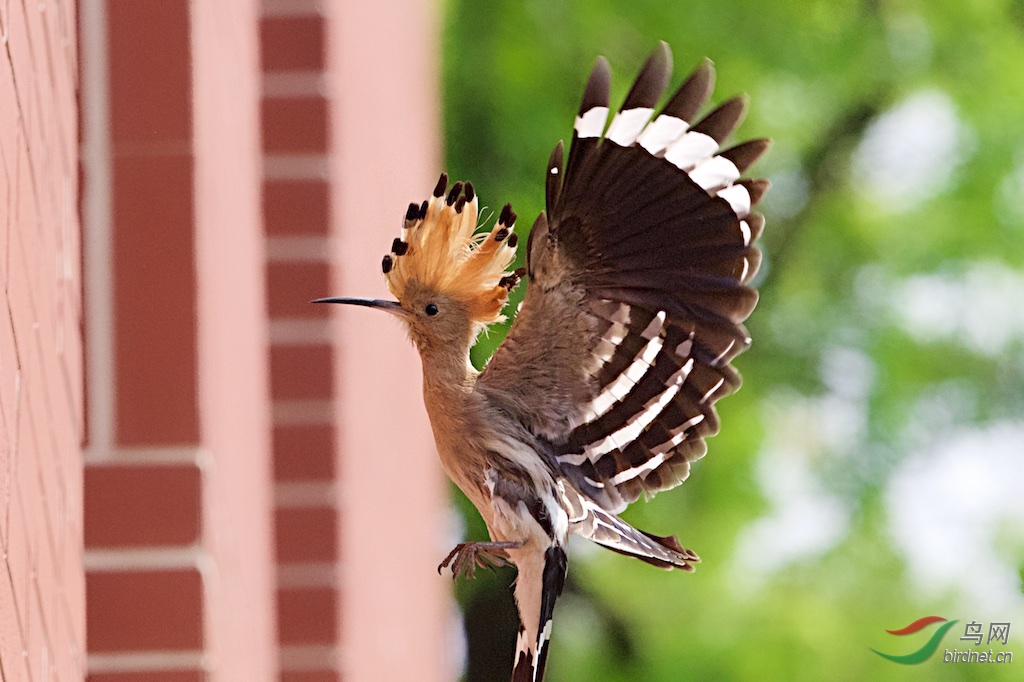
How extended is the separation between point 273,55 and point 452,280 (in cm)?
88

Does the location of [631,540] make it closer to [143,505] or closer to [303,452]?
[143,505]

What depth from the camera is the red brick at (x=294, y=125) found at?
1522 millimetres

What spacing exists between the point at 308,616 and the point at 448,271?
873 millimetres

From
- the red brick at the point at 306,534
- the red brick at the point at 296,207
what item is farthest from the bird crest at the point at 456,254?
the red brick at the point at 306,534

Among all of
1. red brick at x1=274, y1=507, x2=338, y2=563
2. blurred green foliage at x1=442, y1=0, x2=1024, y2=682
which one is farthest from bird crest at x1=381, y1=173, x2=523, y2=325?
blurred green foliage at x1=442, y1=0, x2=1024, y2=682

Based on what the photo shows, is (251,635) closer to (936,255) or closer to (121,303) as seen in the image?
(121,303)

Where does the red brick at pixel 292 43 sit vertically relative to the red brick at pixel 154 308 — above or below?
above

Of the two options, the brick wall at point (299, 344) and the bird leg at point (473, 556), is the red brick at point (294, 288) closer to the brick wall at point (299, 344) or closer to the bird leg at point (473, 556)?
the brick wall at point (299, 344)


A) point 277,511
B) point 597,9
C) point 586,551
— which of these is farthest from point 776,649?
point 277,511

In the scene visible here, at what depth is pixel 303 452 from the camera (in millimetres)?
1578

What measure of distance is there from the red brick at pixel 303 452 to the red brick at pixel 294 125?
0.30m

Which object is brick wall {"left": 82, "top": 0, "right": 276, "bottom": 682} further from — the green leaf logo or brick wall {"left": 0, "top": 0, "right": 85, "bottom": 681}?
the green leaf logo

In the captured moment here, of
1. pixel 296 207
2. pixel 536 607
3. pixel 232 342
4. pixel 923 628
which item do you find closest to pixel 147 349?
pixel 232 342

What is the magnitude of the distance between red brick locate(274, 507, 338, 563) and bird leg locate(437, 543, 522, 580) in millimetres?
766
